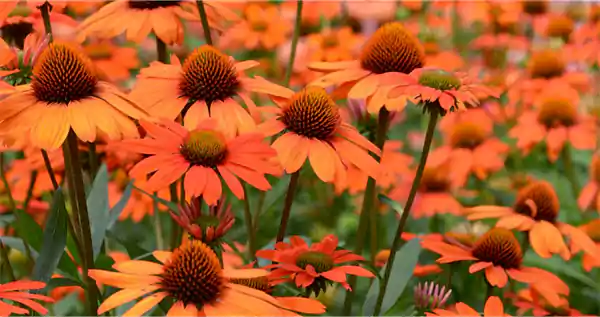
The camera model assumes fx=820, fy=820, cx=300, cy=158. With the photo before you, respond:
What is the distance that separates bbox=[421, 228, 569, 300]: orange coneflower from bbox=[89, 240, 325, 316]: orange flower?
35 cm

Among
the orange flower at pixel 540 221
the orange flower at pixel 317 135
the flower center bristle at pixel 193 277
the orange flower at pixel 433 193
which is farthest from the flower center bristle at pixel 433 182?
the flower center bristle at pixel 193 277

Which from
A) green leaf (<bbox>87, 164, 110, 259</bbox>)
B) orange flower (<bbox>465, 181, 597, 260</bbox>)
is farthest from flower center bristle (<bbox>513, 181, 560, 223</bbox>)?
green leaf (<bbox>87, 164, 110, 259</bbox>)

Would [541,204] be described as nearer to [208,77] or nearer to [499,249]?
[499,249]

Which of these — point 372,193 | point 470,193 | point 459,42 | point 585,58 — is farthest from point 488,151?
point 459,42

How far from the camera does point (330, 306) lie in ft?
3.74

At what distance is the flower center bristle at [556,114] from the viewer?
1764 millimetres

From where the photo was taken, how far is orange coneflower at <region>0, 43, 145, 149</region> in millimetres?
724

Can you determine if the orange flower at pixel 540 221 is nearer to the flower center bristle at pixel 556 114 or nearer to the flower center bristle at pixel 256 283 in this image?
the flower center bristle at pixel 256 283

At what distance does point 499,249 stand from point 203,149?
0.43 metres

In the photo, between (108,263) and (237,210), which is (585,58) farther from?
(108,263)

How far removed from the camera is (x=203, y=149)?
76 cm

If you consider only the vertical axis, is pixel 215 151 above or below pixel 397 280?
above

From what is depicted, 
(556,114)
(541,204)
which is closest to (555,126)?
(556,114)

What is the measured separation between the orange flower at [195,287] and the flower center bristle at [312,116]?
0.64 ft
